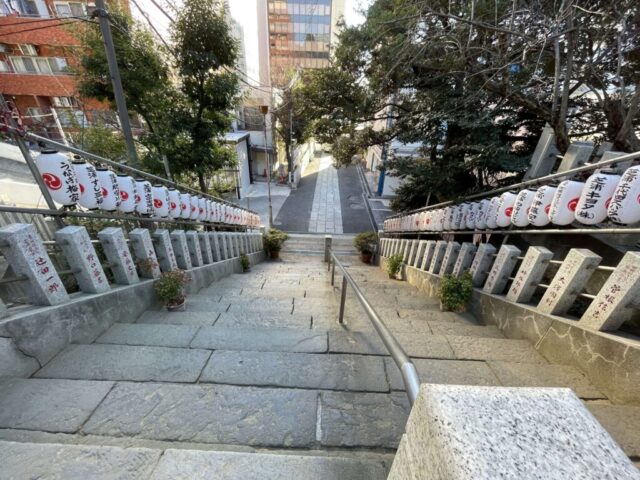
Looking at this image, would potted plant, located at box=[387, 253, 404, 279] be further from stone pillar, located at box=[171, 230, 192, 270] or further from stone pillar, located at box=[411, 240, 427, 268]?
stone pillar, located at box=[171, 230, 192, 270]

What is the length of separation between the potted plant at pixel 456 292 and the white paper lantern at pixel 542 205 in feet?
3.89

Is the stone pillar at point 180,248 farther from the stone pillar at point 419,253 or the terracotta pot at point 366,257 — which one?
the terracotta pot at point 366,257

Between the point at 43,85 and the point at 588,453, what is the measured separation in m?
25.5

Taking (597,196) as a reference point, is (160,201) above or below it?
below

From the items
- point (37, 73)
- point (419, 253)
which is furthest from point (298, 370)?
point (37, 73)

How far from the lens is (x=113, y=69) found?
488 centimetres

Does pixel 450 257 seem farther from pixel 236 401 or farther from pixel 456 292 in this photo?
pixel 236 401

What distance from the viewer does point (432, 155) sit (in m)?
8.07

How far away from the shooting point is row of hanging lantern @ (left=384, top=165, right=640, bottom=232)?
2393 millimetres

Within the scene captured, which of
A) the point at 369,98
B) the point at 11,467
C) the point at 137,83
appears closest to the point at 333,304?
the point at 11,467

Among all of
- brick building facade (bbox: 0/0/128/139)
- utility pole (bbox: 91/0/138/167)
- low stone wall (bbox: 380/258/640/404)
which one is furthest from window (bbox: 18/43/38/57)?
low stone wall (bbox: 380/258/640/404)

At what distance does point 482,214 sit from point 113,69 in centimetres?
755

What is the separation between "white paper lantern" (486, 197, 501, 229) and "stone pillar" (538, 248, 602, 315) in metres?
1.90

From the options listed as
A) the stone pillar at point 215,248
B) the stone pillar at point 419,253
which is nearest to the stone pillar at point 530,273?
the stone pillar at point 419,253
